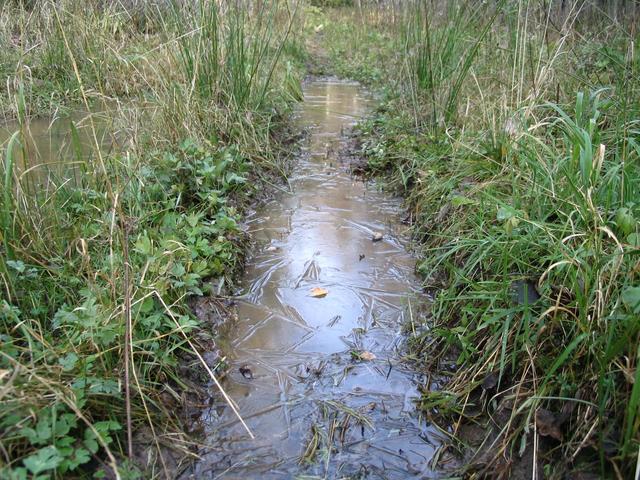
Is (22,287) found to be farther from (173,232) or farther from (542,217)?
(542,217)

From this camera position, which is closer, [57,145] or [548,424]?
[548,424]

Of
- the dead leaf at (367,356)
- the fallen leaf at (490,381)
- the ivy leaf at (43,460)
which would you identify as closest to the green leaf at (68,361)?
the ivy leaf at (43,460)

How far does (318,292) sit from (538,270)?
1.12m

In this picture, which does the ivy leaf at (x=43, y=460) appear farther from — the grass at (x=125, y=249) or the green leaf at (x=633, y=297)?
the green leaf at (x=633, y=297)

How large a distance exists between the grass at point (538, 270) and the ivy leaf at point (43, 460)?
126 cm

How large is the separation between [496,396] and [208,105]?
9.90 feet

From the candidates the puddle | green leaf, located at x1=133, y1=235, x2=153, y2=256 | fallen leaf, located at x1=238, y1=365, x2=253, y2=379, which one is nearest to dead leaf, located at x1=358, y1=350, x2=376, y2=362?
fallen leaf, located at x1=238, y1=365, x2=253, y2=379

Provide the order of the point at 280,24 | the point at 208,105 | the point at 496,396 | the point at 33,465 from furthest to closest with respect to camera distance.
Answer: the point at 280,24, the point at 208,105, the point at 496,396, the point at 33,465

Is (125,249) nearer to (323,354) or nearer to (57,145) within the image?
(323,354)

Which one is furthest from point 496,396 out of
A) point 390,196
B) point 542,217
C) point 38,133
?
point 38,133

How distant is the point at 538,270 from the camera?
2.16 meters

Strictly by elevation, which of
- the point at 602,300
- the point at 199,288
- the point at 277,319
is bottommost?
the point at 277,319

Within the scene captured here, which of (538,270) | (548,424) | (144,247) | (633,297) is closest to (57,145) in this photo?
(144,247)

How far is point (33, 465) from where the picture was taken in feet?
4.52
